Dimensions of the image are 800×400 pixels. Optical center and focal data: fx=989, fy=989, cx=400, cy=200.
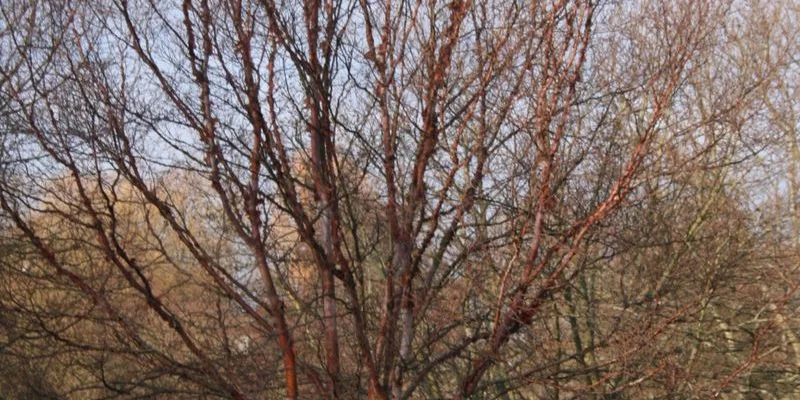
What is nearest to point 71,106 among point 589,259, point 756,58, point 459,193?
point 459,193

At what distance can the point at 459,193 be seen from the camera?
5559 millimetres

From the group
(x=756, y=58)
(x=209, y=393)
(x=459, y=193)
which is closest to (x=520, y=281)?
(x=459, y=193)

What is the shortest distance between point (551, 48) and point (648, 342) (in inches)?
69.2

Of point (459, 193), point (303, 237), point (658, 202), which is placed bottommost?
point (303, 237)

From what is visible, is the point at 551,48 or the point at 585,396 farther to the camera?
the point at 585,396

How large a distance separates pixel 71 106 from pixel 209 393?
Result: 1753 mm

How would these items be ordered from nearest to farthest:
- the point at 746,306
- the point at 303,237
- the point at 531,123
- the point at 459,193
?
the point at 303,237, the point at 531,123, the point at 459,193, the point at 746,306

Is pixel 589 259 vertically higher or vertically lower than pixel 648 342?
higher

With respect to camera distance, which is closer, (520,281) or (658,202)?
(520,281)

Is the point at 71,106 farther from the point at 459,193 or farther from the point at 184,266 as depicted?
the point at 459,193

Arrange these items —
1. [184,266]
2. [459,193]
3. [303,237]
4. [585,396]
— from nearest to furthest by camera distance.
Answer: [303,237] < [459,193] < [585,396] < [184,266]

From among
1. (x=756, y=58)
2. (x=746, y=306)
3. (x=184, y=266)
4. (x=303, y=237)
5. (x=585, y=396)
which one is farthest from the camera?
(x=756, y=58)

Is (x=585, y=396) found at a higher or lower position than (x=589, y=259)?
lower

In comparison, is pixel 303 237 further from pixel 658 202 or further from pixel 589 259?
pixel 658 202
